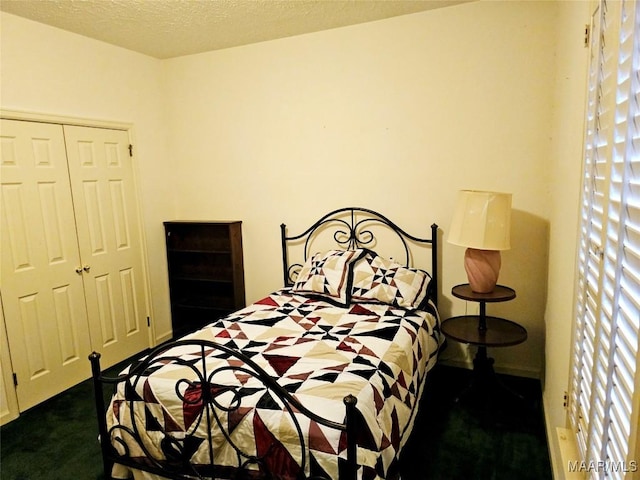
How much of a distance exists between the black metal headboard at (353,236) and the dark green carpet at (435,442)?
87 cm

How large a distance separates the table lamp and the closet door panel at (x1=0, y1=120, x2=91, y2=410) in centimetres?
275

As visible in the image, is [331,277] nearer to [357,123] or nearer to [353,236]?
[353,236]

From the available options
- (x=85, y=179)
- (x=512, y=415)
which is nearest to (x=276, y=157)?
(x=85, y=179)

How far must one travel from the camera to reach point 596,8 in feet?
4.45

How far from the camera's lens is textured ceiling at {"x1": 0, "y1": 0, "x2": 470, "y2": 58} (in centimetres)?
270

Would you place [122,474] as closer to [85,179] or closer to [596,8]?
[85,179]

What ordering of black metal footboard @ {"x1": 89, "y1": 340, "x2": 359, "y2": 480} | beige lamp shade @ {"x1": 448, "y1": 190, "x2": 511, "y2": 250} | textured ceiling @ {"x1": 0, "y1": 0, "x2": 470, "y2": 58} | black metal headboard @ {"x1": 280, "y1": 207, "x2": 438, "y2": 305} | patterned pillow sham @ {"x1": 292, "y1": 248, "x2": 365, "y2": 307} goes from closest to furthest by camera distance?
1. black metal footboard @ {"x1": 89, "y1": 340, "x2": 359, "y2": 480}
2. beige lamp shade @ {"x1": 448, "y1": 190, "x2": 511, "y2": 250}
3. textured ceiling @ {"x1": 0, "y1": 0, "x2": 470, "y2": 58}
4. patterned pillow sham @ {"x1": 292, "y1": 248, "x2": 365, "y2": 307}
5. black metal headboard @ {"x1": 280, "y1": 207, "x2": 438, "y2": 305}

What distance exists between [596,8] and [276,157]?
8.49 feet

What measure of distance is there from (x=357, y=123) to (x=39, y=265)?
2518mm

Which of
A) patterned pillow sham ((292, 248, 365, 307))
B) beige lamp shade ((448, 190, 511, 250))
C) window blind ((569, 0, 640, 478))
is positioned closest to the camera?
window blind ((569, 0, 640, 478))

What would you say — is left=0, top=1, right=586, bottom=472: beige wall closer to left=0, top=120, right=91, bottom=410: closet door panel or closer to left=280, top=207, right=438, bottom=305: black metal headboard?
left=280, top=207, right=438, bottom=305: black metal headboard

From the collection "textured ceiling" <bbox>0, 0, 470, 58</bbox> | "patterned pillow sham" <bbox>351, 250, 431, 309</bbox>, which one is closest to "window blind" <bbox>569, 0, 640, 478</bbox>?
"patterned pillow sham" <bbox>351, 250, 431, 309</bbox>

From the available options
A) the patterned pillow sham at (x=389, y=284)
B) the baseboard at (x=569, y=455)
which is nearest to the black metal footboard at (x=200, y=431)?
the baseboard at (x=569, y=455)

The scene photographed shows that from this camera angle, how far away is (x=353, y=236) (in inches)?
135
